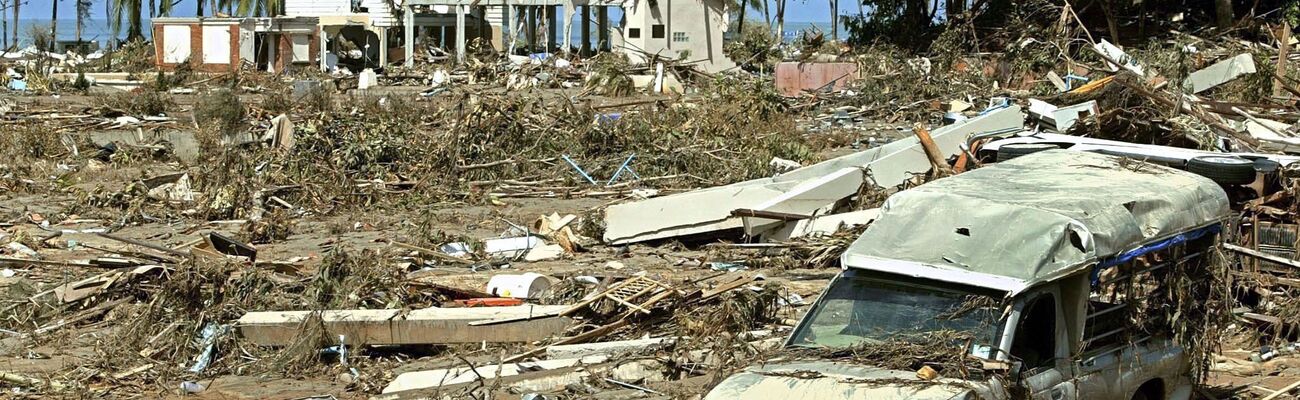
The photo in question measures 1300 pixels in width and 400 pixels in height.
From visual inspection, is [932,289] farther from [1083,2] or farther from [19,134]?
[1083,2]

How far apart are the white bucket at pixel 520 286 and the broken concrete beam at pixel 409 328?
925 millimetres

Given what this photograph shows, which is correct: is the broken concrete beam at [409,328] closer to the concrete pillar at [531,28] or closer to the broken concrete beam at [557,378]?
the broken concrete beam at [557,378]

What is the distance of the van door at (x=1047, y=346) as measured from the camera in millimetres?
5965

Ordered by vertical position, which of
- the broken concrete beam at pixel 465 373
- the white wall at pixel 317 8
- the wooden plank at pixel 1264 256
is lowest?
the broken concrete beam at pixel 465 373

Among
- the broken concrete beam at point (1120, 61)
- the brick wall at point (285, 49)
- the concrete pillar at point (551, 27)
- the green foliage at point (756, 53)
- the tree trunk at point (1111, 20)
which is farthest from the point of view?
the concrete pillar at point (551, 27)

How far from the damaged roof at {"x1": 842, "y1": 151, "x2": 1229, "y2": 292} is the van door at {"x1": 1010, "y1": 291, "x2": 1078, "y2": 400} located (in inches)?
8.4

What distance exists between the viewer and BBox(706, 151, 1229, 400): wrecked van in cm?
571

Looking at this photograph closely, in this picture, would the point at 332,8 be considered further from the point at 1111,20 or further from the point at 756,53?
the point at 1111,20

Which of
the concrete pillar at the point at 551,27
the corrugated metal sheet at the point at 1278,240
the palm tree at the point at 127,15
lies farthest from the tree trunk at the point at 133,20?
the corrugated metal sheet at the point at 1278,240

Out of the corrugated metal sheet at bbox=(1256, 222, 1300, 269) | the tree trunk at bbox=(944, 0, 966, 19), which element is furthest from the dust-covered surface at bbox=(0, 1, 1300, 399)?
the tree trunk at bbox=(944, 0, 966, 19)

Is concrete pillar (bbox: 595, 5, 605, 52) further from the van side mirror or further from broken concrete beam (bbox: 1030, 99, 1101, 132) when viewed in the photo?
the van side mirror

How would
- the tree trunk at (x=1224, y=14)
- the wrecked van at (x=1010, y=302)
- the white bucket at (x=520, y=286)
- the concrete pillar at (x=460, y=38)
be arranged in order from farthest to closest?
the concrete pillar at (x=460, y=38) < the tree trunk at (x=1224, y=14) < the white bucket at (x=520, y=286) < the wrecked van at (x=1010, y=302)

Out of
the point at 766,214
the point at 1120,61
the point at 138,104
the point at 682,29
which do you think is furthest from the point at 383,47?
the point at 766,214

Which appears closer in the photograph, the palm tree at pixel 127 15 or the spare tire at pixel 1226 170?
the spare tire at pixel 1226 170
